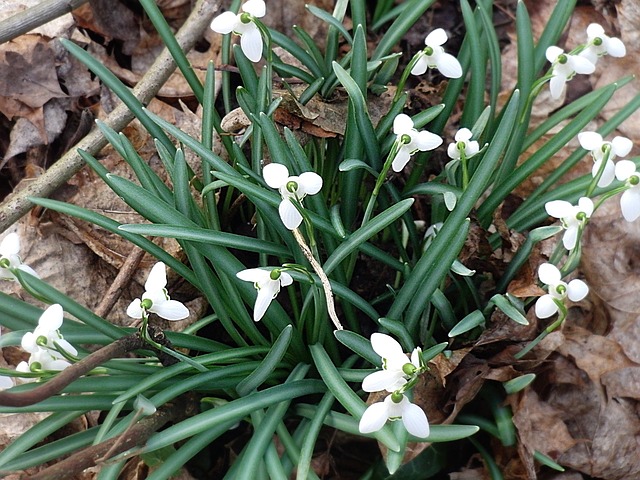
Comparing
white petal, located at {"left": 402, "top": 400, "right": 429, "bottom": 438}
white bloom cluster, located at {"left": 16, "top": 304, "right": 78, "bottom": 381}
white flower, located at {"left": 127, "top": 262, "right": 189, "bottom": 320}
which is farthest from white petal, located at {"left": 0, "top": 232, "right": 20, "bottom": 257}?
white petal, located at {"left": 402, "top": 400, "right": 429, "bottom": 438}

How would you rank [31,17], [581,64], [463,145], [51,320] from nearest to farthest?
[51,320] → [463,145] → [581,64] → [31,17]

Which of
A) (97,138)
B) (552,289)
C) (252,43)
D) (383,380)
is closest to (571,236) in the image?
(552,289)

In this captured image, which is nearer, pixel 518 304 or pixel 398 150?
pixel 398 150

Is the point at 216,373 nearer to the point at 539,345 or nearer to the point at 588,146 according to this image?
the point at 539,345

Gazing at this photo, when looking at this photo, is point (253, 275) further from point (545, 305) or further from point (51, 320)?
point (545, 305)

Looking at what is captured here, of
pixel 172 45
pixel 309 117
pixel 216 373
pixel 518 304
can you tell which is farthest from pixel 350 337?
pixel 172 45
